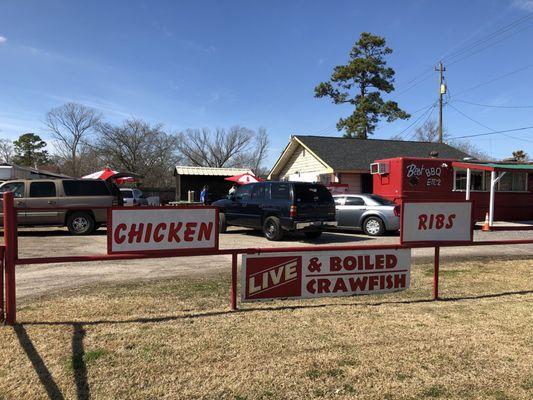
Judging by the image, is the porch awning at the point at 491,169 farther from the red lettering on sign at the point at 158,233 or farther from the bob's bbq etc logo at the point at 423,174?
the red lettering on sign at the point at 158,233

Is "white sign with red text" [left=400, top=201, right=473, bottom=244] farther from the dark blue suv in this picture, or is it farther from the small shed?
the small shed

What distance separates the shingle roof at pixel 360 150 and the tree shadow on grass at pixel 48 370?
65.1 feet

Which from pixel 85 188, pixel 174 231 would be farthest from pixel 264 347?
pixel 85 188

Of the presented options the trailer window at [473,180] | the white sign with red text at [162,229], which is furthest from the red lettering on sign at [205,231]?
the trailer window at [473,180]

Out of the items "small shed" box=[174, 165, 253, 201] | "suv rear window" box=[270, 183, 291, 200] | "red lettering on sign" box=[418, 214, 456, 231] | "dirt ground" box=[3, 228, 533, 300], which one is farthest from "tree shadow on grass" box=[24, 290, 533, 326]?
"small shed" box=[174, 165, 253, 201]

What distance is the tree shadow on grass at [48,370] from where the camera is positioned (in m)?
3.21

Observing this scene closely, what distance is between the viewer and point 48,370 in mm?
3527

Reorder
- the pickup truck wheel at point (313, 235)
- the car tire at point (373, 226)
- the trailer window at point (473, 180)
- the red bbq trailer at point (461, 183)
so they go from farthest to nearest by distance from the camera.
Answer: the trailer window at point (473, 180)
the red bbq trailer at point (461, 183)
the car tire at point (373, 226)
the pickup truck wheel at point (313, 235)

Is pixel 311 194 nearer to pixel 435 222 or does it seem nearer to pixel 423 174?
pixel 435 222

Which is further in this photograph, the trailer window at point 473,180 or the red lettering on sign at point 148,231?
the trailer window at point 473,180

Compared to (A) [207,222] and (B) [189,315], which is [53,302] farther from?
(A) [207,222]

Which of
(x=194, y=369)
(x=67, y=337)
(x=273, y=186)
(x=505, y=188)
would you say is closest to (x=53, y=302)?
(x=67, y=337)

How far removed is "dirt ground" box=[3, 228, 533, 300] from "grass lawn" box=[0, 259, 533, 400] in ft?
2.96

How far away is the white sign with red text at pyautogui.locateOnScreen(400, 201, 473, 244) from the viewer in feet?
18.8
